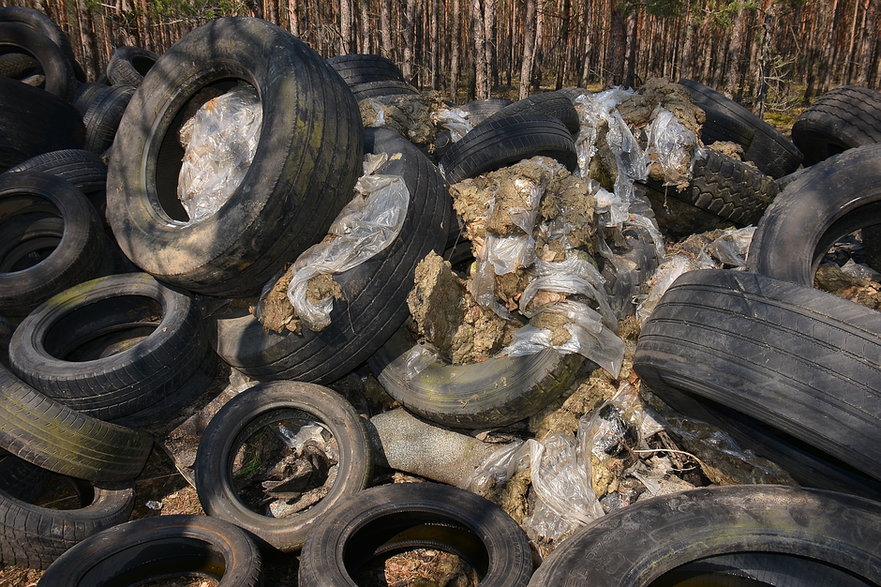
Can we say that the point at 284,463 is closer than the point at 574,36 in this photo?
Yes

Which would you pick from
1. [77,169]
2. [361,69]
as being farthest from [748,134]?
[77,169]

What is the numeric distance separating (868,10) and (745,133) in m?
9.95

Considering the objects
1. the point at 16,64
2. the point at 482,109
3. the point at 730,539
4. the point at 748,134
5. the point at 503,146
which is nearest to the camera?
the point at 730,539

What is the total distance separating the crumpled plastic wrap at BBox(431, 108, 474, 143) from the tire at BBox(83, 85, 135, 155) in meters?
3.36

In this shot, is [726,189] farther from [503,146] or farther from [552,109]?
[503,146]

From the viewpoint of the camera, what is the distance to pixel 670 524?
90.5 inches

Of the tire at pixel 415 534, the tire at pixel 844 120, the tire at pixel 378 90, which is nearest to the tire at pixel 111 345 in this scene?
the tire at pixel 415 534

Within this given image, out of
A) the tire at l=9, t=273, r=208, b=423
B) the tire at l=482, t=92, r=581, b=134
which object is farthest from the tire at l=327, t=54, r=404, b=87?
the tire at l=9, t=273, r=208, b=423

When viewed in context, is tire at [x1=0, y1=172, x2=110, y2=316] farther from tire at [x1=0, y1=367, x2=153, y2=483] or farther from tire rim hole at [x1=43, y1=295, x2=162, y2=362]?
tire at [x1=0, y1=367, x2=153, y2=483]

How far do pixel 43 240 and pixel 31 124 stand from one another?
5.73ft

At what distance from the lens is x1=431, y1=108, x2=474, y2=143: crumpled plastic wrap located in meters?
5.17

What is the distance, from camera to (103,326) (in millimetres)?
4109

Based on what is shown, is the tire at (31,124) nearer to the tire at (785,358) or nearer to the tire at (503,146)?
the tire at (503,146)

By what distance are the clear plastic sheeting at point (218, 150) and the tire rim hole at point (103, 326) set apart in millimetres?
827
